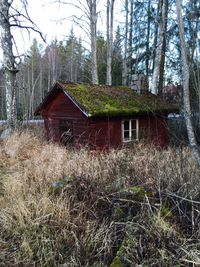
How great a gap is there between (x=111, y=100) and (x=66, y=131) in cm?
208

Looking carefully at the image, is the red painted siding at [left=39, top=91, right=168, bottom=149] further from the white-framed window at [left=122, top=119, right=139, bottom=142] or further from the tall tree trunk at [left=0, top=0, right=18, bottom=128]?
the tall tree trunk at [left=0, top=0, right=18, bottom=128]

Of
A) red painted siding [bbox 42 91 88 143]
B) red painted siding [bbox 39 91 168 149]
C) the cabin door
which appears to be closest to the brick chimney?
red painted siding [bbox 39 91 168 149]

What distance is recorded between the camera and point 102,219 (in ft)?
11.9

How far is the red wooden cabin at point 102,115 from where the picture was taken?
28.0 feet

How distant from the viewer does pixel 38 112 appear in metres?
11.4

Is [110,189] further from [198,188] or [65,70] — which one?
[65,70]

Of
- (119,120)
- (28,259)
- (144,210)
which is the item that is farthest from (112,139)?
(28,259)

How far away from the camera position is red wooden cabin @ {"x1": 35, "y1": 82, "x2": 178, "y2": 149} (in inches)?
336

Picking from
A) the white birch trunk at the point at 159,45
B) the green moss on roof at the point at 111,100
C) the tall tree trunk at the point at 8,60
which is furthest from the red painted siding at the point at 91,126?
the white birch trunk at the point at 159,45

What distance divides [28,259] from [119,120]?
6.48 metres

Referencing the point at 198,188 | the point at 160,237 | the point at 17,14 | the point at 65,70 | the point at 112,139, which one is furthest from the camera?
the point at 65,70

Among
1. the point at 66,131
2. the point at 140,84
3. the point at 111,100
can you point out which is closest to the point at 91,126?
the point at 111,100

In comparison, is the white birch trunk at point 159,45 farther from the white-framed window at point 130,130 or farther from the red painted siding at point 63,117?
the red painted siding at point 63,117

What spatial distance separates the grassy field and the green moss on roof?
12.2ft
